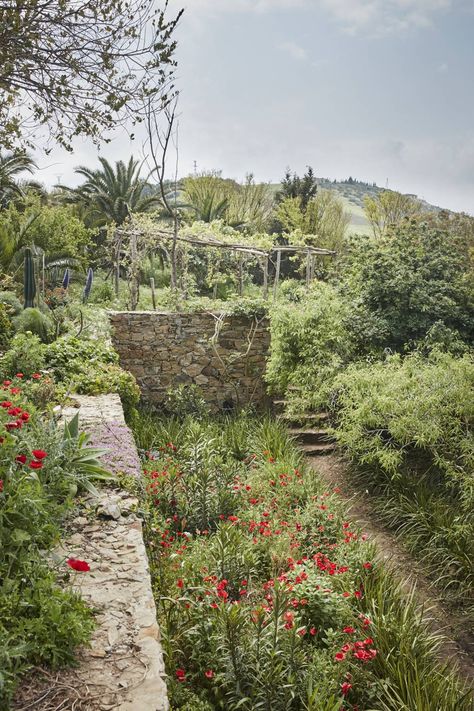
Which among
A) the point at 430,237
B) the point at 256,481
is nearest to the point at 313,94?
the point at 430,237

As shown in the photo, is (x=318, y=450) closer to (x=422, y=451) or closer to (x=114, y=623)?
(x=422, y=451)

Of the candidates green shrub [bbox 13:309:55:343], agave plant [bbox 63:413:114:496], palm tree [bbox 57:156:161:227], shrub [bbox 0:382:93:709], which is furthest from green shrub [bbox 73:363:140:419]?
palm tree [bbox 57:156:161:227]

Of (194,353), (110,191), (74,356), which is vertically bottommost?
(194,353)

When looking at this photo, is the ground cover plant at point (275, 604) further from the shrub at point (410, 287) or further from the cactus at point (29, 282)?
the cactus at point (29, 282)

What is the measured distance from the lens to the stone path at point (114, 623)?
6.33 ft

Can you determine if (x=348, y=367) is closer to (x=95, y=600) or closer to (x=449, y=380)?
(x=449, y=380)

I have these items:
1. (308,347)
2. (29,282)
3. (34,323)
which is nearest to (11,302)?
(29,282)

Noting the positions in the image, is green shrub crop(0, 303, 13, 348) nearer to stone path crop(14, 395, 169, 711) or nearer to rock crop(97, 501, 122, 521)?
stone path crop(14, 395, 169, 711)

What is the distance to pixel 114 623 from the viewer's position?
2.33m

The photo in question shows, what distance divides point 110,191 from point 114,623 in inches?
674

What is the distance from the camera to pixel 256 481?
19.2 ft

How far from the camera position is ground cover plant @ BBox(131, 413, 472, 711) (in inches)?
114

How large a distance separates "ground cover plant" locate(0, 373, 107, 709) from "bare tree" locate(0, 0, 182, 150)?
2323 millimetres

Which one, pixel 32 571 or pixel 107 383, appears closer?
pixel 32 571
